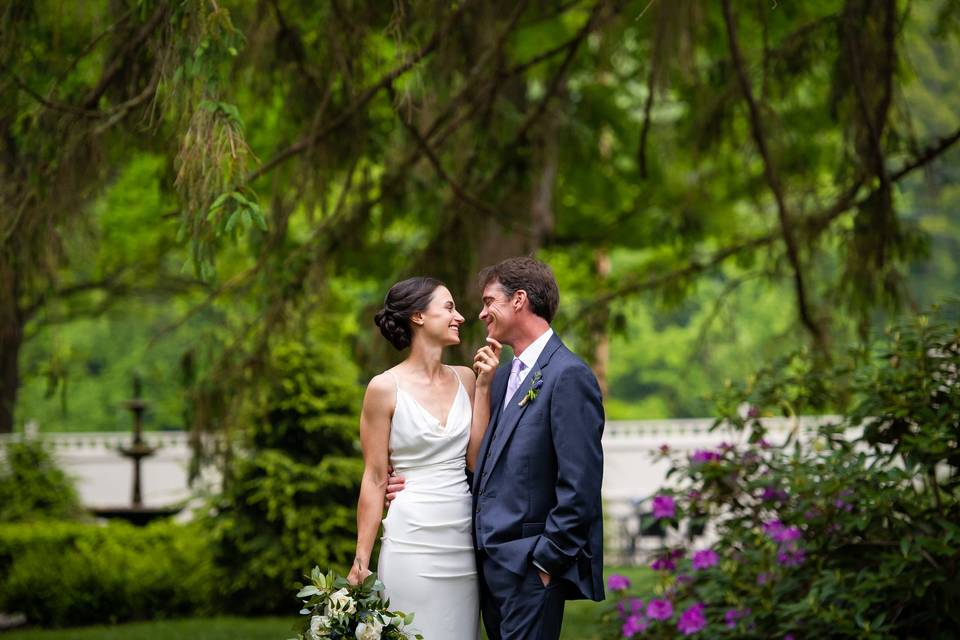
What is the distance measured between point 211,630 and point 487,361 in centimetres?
553

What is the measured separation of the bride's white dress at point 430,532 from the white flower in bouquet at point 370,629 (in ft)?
0.56

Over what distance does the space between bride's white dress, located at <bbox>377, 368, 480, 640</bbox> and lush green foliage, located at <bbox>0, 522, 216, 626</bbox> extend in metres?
6.07

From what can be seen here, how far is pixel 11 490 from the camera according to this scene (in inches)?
476

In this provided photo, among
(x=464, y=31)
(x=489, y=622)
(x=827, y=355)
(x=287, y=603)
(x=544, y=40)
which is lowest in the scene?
(x=287, y=603)

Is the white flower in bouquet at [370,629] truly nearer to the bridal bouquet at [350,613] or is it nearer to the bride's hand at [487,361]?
the bridal bouquet at [350,613]

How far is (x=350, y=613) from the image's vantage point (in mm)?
3816

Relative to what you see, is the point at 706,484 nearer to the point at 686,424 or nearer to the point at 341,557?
the point at 341,557

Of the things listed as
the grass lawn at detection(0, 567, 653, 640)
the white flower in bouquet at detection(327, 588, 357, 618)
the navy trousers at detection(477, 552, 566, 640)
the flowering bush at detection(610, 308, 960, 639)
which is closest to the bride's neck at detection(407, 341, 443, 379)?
the navy trousers at detection(477, 552, 566, 640)

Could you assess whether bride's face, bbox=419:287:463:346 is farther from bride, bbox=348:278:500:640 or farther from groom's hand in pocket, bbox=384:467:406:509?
groom's hand in pocket, bbox=384:467:406:509

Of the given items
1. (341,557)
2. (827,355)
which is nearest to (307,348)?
(341,557)

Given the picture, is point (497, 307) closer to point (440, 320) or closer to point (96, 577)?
point (440, 320)

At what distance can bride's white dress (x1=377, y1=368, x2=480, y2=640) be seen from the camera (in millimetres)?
3945

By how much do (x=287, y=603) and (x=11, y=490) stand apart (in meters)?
4.08

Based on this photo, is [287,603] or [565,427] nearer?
[565,427]
